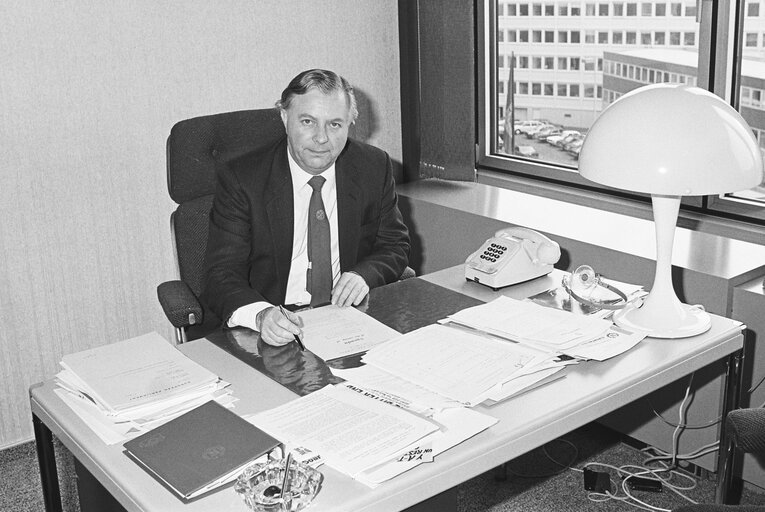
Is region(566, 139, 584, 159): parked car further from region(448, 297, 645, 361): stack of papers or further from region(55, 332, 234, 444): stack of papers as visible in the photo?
region(55, 332, 234, 444): stack of papers

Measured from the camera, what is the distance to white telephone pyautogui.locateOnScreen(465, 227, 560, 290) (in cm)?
213

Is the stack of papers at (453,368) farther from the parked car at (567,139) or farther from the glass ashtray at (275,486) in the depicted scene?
the parked car at (567,139)

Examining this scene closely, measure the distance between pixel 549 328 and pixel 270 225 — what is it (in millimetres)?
831

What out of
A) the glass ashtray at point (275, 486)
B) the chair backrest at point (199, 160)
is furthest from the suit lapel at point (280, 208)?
the glass ashtray at point (275, 486)

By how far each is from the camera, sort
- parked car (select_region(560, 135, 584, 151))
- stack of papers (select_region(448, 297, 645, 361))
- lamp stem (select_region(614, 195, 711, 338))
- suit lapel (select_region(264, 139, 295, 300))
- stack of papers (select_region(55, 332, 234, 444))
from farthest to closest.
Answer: parked car (select_region(560, 135, 584, 151)) → suit lapel (select_region(264, 139, 295, 300)) → lamp stem (select_region(614, 195, 711, 338)) → stack of papers (select_region(448, 297, 645, 361)) → stack of papers (select_region(55, 332, 234, 444))

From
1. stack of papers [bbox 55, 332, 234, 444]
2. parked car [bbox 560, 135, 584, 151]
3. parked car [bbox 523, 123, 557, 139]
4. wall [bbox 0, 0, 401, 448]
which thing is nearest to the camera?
stack of papers [bbox 55, 332, 234, 444]

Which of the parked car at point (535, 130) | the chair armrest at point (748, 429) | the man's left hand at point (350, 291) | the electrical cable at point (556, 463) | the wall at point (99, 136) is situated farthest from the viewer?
the parked car at point (535, 130)

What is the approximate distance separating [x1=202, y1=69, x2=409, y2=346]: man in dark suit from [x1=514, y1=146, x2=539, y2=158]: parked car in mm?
1082

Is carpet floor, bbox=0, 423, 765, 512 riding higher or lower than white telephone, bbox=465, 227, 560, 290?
lower

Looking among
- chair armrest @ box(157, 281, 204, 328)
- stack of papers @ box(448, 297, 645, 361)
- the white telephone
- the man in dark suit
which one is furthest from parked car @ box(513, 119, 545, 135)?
chair armrest @ box(157, 281, 204, 328)

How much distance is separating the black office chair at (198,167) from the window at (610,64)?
48.9 inches

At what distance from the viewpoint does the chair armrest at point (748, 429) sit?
1.60m

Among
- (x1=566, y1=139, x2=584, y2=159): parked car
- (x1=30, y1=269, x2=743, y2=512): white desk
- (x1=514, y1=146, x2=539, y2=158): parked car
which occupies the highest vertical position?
(x1=566, y1=139, x2=584, y2=159): parked car

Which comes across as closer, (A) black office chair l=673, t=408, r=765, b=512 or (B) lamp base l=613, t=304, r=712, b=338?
(A) black office chair l=673, t=408, r=765, b=512
